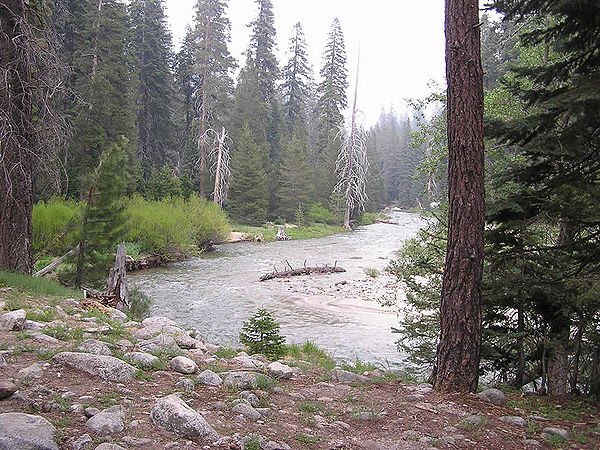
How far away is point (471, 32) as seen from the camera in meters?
4.49

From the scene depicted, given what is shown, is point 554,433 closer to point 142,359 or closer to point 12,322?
point 142,359

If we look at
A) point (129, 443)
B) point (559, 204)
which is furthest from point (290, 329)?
point (129, 443)

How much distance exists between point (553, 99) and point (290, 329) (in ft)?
27.0

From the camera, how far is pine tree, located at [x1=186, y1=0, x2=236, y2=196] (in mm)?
36594

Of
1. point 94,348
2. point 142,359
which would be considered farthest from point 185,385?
point 94,348

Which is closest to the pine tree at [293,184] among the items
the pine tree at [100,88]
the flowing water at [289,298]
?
the pine tree at [100,88]

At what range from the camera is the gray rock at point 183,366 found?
421 cm

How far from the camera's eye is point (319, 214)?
136ft

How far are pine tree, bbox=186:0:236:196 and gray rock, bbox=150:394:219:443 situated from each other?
33309 mm

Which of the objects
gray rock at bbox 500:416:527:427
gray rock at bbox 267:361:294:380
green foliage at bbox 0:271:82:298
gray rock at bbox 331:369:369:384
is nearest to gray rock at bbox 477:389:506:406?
gray rock at bbox 500:416:527:427

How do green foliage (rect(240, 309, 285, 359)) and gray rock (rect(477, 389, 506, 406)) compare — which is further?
green foliage (rect(240, 309, 285, 359))

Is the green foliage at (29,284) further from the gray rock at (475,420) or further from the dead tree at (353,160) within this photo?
the dead tree at (353,160)

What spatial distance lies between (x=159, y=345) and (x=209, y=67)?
115 feet

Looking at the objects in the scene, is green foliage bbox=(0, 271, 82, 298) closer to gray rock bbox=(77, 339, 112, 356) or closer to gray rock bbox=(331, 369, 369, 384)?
gray rock bbox=(77, 339, 112, 356)
